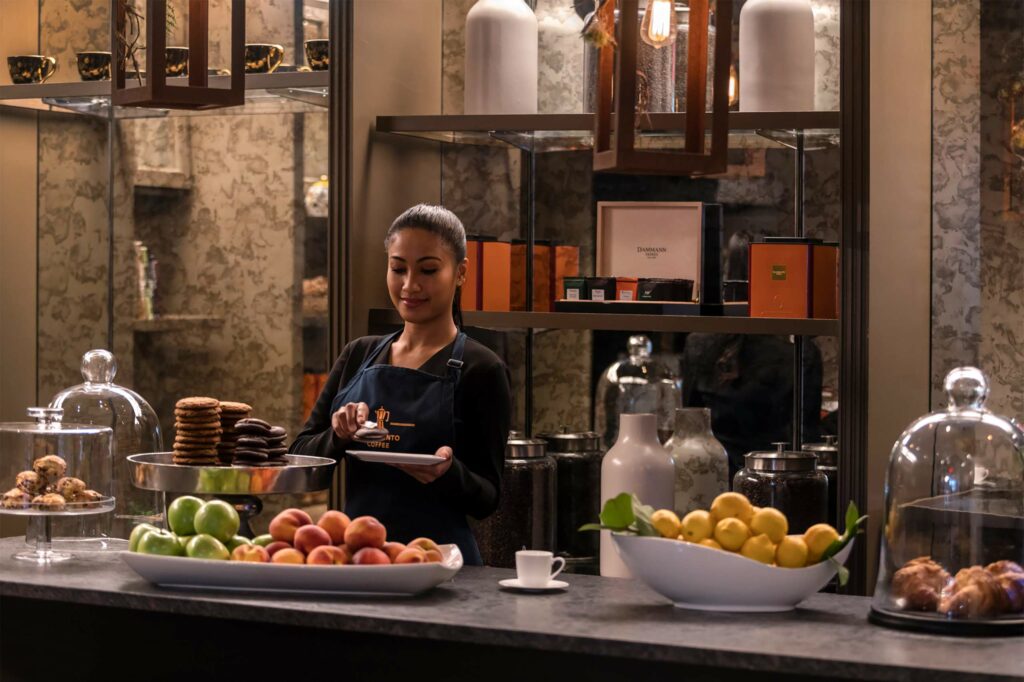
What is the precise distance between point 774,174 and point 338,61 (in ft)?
4.12

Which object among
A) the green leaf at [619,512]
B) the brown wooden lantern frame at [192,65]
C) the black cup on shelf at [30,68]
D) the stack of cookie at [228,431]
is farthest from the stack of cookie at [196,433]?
the black cup on shelf at [30,68]

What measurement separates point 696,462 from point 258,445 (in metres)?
1.46

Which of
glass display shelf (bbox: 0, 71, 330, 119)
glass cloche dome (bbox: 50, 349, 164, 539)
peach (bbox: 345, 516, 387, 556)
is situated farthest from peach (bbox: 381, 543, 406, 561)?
glass display shelf (bbox: 0, 71, 330, 119)

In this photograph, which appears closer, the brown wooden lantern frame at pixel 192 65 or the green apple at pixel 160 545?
the green apple at pixel 160 545

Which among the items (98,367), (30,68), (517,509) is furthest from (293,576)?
(30,68)

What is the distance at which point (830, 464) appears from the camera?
3.65m

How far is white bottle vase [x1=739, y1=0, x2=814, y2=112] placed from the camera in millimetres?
3525

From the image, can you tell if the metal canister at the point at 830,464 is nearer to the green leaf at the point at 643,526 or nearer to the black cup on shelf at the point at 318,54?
the green leaf at the point at 643,526

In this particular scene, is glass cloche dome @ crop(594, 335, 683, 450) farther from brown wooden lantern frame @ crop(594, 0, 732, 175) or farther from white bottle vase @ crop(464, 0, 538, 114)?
brown wooden lantern frame @ crop(594, 0, 732, 175)

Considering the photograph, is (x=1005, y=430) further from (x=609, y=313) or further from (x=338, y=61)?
(x=338, y=61)

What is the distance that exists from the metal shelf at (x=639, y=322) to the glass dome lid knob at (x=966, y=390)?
3.68 feet

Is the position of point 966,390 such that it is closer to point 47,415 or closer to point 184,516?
point 184,516

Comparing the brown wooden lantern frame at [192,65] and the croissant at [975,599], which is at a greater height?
the brown wooden lantern frame at [192,65]

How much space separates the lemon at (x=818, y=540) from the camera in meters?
2.13
